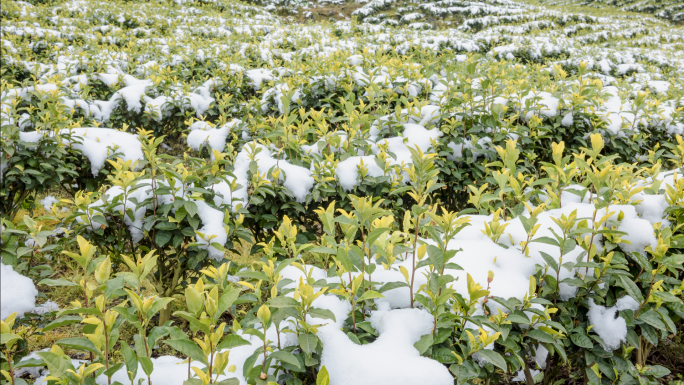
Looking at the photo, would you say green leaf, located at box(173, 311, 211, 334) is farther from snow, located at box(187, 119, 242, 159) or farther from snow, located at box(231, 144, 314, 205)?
snow, located at box(187, 119, 242, 159)

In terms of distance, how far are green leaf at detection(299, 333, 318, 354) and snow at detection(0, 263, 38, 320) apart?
4.14 ft

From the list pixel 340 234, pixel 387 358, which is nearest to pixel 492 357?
pixel 387 358

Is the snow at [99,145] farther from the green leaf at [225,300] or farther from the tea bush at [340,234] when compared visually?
the green leaf at [225,300]

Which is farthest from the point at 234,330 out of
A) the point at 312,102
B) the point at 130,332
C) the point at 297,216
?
the point at 312,102

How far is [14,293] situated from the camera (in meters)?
1.47

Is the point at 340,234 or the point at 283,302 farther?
the point at 340,234

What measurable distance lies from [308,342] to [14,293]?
1341 mm

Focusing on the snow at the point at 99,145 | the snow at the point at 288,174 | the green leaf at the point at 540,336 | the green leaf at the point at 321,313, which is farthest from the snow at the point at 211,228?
the green leaf at the point at 540,336

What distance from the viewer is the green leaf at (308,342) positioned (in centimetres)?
101

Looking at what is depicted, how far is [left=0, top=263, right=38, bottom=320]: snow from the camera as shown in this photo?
1442 mm

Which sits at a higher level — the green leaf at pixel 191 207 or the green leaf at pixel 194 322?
the green leaf at pixel 194 322

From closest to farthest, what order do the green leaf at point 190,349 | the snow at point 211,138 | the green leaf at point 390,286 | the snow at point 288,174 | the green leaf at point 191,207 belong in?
the green leaf at point 190,349
the green leaf at point 390,286
the green leaf at point 191,207
the snow at point 288,174
the snow at point 211,138

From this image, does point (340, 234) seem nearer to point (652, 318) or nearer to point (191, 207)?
point (191, 207)

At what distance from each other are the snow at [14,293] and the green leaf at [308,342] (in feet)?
4.14
